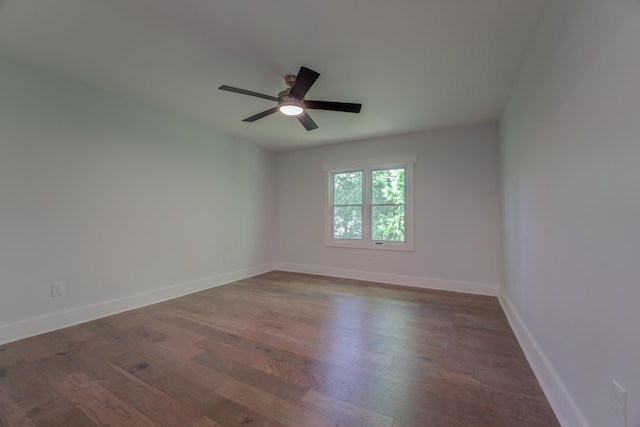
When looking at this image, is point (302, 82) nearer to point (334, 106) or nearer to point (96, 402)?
point (334, 106)

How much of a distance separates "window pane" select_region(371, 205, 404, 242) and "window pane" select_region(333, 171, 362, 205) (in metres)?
0.39

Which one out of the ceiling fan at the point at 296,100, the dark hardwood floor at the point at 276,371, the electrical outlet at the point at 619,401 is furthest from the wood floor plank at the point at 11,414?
the electrical outlet at the point at 619,401

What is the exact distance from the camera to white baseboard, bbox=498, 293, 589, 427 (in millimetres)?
1249

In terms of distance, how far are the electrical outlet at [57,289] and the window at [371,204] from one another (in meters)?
3.49

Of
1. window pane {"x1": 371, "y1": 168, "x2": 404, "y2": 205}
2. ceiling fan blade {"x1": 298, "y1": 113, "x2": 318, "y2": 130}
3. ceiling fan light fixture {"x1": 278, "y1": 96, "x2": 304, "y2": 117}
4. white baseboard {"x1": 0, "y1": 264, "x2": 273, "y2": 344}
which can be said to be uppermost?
ceiling fan blade {"x1": 298, "y1": 113, "x2": 318, "y2": 130}

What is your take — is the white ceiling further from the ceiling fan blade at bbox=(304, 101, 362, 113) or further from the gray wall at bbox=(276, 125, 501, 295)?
the gray wall at bbox=(276, 125, 501, 295)

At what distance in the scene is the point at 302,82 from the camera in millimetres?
2133

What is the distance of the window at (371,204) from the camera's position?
423cm

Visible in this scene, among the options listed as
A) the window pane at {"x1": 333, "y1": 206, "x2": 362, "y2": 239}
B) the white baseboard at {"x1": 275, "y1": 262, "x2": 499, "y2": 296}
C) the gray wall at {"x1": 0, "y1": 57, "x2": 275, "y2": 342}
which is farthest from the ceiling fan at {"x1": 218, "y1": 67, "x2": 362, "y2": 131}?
the white baseboard at {"x1": 275, "y1": 262, "x2": 499, "y2": 296}

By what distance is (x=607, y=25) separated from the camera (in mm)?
997

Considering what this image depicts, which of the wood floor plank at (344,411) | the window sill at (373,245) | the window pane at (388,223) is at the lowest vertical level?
the wood floor plank at (344,411)

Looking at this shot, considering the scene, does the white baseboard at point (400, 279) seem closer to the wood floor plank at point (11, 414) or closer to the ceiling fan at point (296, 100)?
the ceiling fan at point (296, 100)

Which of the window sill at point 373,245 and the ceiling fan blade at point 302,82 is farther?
the window sill at point 373,245

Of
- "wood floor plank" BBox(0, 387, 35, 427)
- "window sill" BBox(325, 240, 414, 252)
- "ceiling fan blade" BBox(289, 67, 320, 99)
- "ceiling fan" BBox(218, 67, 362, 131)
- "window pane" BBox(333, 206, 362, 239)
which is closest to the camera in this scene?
"wood floor plank" BBox(0, 387, 35, 427)
